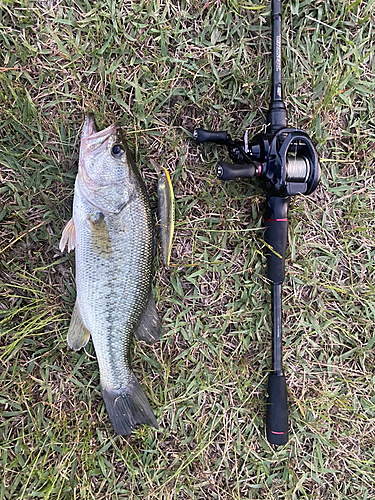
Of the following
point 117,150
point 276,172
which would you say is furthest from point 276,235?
point 117,150

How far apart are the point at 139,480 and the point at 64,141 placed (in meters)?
2.44

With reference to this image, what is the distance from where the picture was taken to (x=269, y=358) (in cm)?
254

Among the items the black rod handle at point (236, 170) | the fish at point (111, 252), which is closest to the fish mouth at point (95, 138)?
the fish at point (111, 252)

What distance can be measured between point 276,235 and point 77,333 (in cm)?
149

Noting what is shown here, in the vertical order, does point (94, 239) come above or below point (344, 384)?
above

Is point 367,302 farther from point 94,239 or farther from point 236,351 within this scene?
point 94,239

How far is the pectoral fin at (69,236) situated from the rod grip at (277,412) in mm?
1647

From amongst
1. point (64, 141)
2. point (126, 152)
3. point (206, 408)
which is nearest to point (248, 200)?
point (126, 152)

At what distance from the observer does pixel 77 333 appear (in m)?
2.25

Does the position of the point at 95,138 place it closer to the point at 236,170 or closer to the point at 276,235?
the point at 236,170

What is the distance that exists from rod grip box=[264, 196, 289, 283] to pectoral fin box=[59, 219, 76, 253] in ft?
4.20

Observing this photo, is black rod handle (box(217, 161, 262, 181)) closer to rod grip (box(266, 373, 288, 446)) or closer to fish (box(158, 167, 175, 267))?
fish (box(158, 167, 175, 267))

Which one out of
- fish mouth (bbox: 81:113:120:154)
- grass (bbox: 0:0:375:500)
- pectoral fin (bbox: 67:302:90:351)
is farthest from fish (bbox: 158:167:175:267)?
pectoral fin (bbox: 67:302:90:351)

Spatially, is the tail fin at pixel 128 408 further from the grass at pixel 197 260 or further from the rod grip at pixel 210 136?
the rod grip at pixel 210 136
